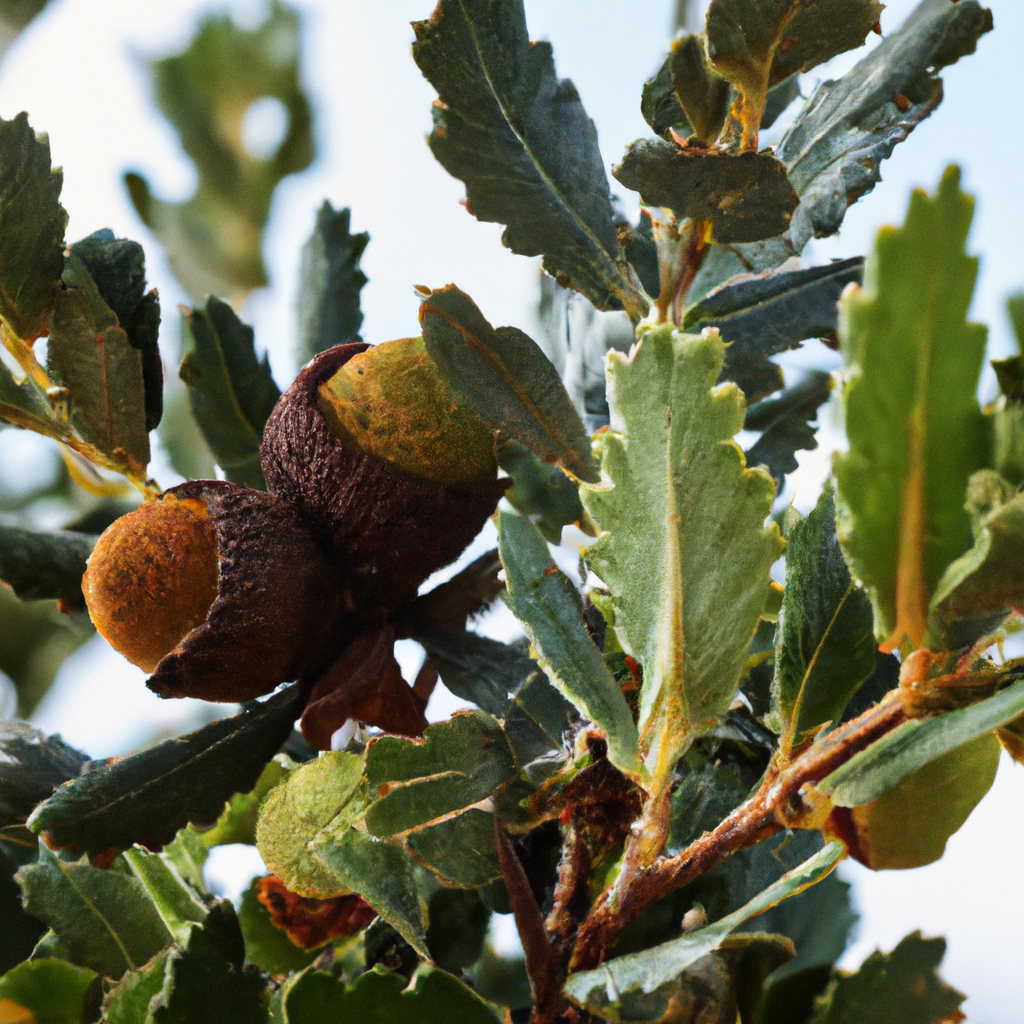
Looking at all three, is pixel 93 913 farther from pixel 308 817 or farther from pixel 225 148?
pixel 225 148

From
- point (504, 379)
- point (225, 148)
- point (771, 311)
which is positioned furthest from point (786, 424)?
point (225, 148)

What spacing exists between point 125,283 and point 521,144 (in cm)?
22

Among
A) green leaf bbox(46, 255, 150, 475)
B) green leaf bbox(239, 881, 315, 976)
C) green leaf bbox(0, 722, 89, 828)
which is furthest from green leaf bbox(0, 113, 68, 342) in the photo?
green leaf bbox(239, 881, 315, 976)

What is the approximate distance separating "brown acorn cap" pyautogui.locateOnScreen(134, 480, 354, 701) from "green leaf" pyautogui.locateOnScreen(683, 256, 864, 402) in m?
0.22

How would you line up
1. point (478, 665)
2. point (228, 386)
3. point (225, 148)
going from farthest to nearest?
point (225, 148), point (228, 386), point (478, 665)

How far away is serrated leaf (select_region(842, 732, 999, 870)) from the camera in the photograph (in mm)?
347

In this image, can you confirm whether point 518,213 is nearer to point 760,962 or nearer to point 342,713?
point 342,713

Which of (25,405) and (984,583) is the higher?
(25,405)

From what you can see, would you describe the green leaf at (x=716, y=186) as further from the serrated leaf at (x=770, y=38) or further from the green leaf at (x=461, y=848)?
the green leaf at (x=461, y=848)

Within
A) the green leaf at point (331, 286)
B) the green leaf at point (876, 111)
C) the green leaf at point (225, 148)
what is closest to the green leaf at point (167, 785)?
the green leaf at point (331, 286)

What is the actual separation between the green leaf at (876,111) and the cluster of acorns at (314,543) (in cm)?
18

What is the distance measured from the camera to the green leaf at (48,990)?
0.43 metres

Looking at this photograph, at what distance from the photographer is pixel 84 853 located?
0.43 m

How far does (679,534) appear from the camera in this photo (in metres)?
0.34
